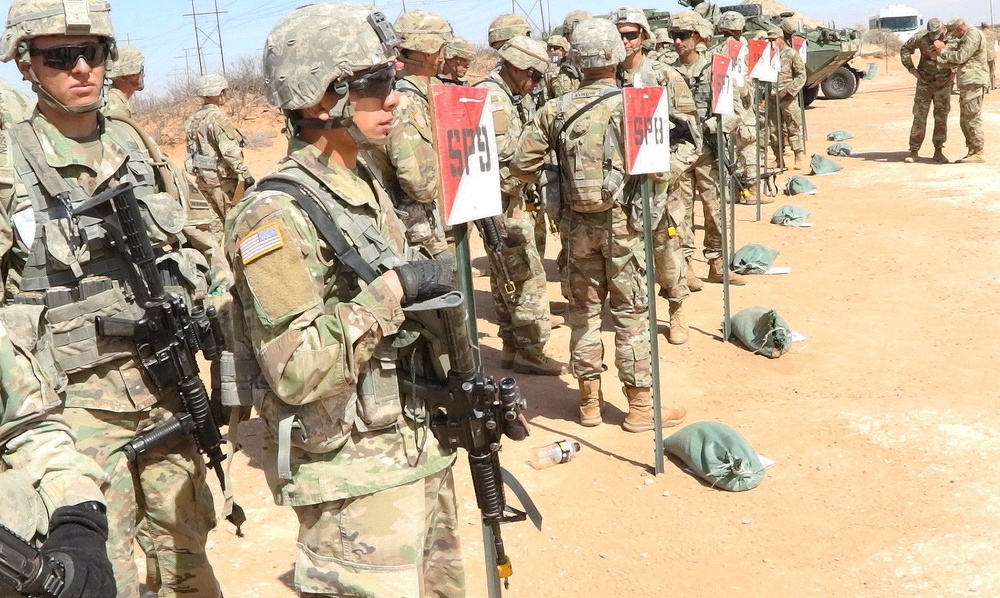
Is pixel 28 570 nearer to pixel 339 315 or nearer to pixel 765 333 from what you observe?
pixel 339 315

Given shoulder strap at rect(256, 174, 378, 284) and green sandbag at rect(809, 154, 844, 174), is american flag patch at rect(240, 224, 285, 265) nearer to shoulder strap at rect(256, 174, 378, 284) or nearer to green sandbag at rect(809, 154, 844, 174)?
shoulder strap at rect(256, 174, 378, 284)

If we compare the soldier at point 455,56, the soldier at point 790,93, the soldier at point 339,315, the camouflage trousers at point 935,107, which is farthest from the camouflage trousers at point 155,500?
the camouflage trousers at point 935,107

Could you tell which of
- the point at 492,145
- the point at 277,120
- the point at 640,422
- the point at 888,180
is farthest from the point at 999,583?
the point at 277,120

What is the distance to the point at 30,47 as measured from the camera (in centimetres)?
307

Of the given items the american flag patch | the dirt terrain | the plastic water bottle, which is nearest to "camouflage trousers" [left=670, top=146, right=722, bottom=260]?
the dirt terrain

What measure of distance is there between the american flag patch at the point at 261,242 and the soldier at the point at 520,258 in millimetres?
4296

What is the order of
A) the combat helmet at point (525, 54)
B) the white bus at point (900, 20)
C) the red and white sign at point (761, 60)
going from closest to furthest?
the combat helmet at point (525, 54)
the red and white sign at point (761, 60)
the white bus at point (900, 20)

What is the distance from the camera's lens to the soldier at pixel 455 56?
7.25 meters

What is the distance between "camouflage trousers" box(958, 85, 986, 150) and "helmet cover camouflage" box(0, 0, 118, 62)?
1371cm

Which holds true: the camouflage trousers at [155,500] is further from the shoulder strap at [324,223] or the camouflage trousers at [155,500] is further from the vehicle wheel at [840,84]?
the vehicle wheel at [840,84]

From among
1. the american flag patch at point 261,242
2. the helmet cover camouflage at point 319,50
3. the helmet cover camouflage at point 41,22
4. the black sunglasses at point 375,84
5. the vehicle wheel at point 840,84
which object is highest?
the helmet cover camouflage at point 41,22

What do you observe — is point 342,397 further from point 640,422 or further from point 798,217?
point 798,217

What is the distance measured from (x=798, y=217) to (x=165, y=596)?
9205mm

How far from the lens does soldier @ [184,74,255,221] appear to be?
1035 cm
